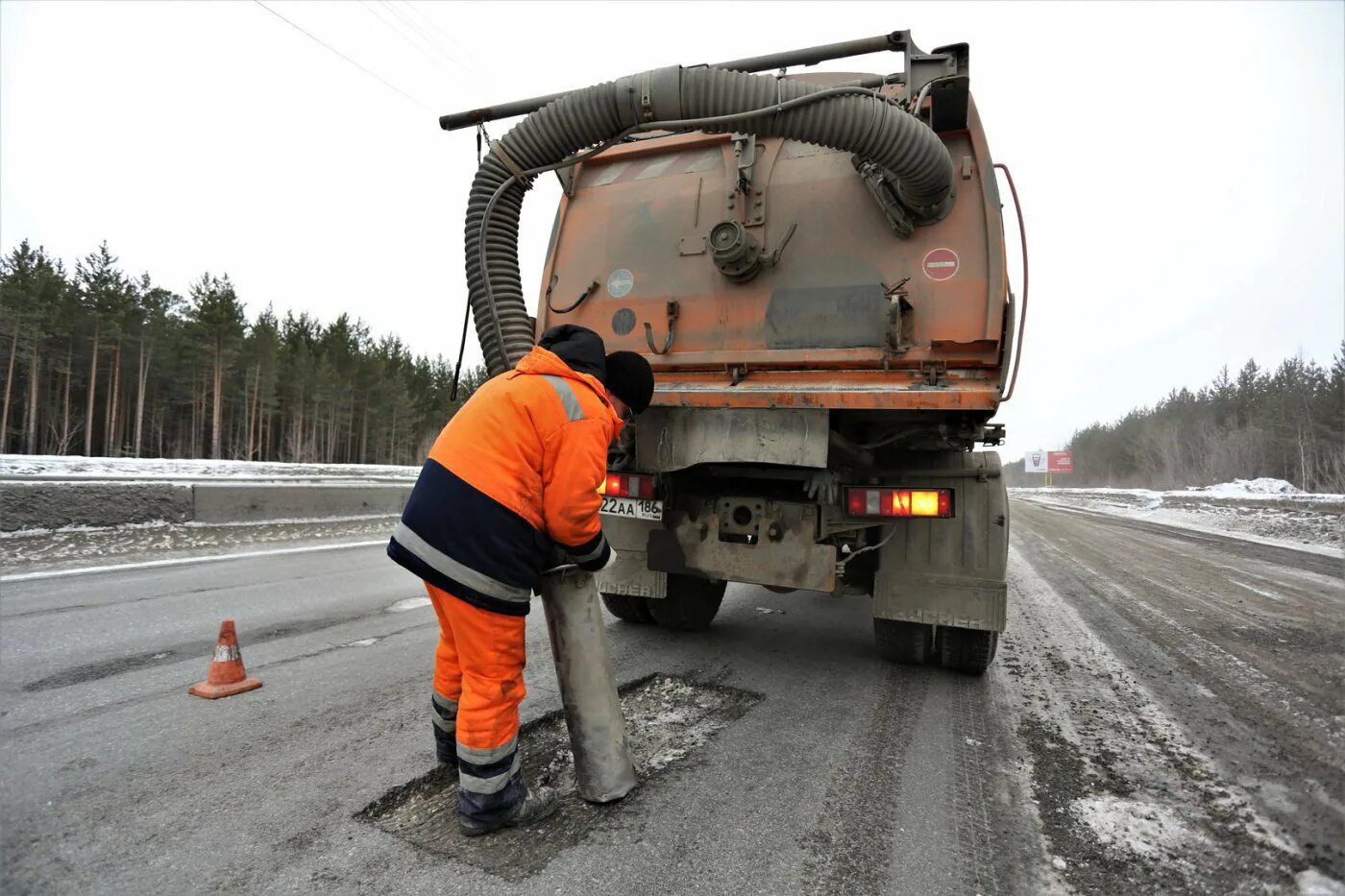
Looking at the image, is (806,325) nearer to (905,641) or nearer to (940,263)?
(940,263)

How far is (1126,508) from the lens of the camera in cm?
2506

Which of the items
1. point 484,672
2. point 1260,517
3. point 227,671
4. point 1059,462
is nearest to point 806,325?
point 484,672

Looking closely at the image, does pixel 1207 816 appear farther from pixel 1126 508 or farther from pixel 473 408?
pixel 1126 508

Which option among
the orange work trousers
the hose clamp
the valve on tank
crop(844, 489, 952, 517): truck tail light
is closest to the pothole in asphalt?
the orange work trousers

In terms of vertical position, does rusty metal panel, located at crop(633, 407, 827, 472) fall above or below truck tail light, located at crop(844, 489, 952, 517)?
above

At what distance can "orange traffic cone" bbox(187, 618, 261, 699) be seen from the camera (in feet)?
11.0

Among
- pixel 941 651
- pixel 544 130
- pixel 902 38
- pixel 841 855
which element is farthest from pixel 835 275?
pixel 841 855

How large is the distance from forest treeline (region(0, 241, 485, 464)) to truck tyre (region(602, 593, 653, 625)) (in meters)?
34.3

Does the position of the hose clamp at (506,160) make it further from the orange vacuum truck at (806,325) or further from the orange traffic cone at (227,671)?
the orange traffic cone at (227,671)

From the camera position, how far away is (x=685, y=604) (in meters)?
4.69

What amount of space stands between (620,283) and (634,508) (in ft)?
4.93

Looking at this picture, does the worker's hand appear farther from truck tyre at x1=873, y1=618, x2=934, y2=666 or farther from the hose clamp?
the hose clamp

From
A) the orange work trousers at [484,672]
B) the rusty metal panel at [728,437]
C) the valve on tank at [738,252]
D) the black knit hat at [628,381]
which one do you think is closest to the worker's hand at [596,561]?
the orange work trousers at [484,672]

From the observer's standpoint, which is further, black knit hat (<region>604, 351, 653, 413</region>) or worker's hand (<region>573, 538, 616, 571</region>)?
black knit hat (<region>604, 351, 653, 413</region>)
